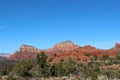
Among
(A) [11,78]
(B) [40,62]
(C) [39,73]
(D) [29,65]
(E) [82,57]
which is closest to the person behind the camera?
(A) [11,78]

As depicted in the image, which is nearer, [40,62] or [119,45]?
[40,62]

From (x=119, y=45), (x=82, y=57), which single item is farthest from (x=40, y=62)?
(x=119, y=45)

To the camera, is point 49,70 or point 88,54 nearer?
point 49,70

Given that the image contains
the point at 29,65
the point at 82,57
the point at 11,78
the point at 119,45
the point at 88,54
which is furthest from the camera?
the point at 119,45

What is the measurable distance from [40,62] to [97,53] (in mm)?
130754

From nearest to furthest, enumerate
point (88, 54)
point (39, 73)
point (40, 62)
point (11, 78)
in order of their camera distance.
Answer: point (11, 78) → point (39, 73) → point (40, 62) → point (88, 54)

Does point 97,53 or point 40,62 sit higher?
point 97,53

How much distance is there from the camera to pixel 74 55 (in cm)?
16825

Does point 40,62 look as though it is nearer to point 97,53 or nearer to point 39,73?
point 39,73

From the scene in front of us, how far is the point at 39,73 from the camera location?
159 feet

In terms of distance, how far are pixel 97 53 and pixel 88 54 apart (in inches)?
368

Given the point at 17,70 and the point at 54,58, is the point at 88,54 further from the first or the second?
the point at 17,70

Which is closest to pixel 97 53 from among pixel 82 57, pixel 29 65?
pixel 82 57

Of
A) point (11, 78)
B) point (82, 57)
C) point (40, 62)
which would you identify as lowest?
point (11, 78)
